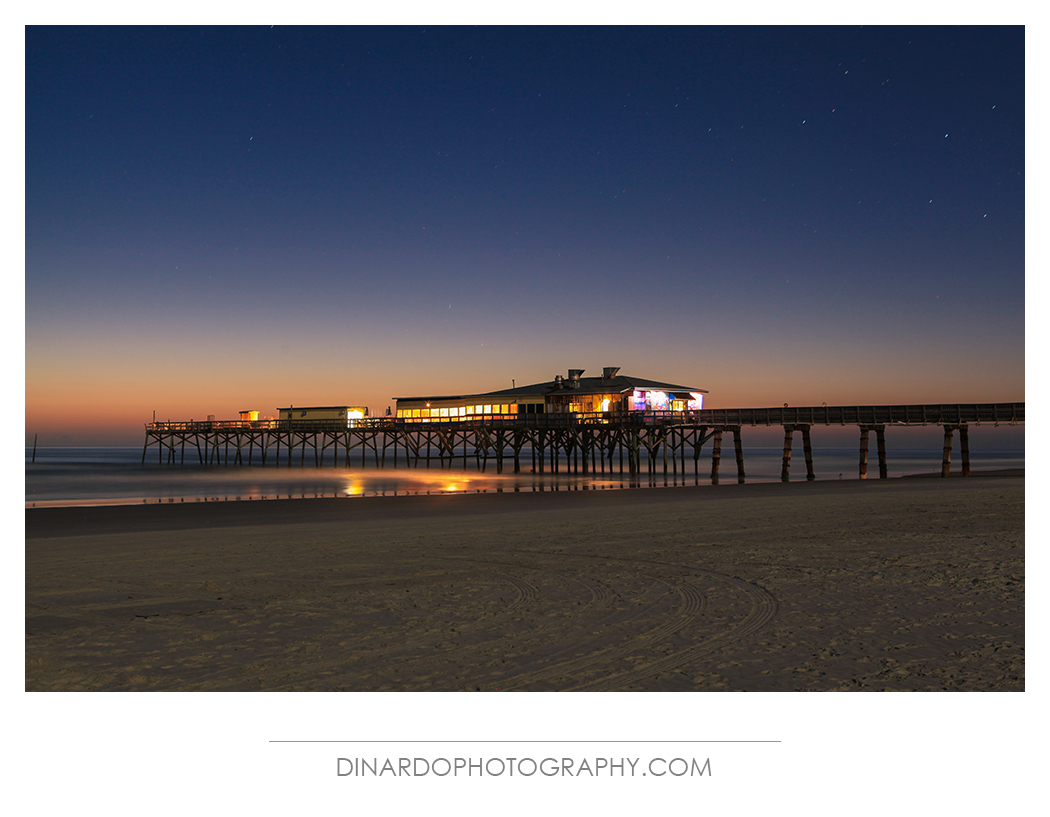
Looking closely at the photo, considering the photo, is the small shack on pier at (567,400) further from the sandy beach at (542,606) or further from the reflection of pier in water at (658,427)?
the sandy beach at (542,606)

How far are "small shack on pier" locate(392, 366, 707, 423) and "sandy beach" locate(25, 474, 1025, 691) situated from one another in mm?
36053

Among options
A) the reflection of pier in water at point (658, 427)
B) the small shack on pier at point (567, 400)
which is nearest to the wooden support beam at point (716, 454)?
the reflection of pier in water at point (658, 427)

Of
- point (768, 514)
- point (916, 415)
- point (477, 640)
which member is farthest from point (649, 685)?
point (916, 415)

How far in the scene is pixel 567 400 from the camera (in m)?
53.5

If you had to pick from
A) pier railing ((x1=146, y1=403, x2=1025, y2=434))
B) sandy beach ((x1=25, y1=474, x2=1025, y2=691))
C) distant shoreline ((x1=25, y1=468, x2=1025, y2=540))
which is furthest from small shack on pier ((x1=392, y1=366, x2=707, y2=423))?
sandy beach ((x1=25, y1=474, x2=1025, y2=691))

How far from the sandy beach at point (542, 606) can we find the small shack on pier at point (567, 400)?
3605 centimetres

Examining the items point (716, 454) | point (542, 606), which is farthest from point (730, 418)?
point (542, 606)

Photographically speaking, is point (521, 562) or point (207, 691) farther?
point (521, 562)

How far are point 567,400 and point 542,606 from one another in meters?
46.1

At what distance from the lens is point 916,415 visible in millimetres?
35719

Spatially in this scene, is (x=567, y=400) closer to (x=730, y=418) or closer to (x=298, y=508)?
(x=730, y=418)

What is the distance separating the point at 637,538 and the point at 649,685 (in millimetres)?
7418

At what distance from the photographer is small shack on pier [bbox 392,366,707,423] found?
5109cm
